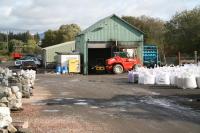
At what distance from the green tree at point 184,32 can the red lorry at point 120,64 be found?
13.6m

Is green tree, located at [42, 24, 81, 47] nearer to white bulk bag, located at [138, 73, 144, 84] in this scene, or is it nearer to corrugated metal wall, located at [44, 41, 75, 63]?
corrugated metal wall, located at [44, 41, 75, 63]

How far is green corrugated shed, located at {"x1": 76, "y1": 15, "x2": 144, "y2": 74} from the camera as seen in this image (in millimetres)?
51375

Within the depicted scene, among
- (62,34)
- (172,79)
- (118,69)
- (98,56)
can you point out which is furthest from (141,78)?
(62,34)

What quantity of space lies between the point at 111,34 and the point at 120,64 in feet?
14.1

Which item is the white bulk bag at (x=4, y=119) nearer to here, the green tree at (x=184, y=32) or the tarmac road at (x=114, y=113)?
the tarmac road at (x=114, y=113)

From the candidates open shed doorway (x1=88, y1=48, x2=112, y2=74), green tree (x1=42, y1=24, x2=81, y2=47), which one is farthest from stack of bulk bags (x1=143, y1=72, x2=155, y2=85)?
green tree (x1=42, y1=24, x2=81, y2=47)

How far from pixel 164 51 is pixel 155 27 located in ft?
50.9

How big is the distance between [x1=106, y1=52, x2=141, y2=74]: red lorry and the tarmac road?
82.3 feet

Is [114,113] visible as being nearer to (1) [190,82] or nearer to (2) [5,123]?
(2) [5,123]

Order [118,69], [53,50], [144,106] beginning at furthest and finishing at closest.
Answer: [53,50]
[118,69]
[144,106]

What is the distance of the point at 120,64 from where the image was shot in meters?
49.1

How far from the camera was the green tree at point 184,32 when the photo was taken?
61.2m

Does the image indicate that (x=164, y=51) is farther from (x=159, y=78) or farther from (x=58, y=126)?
(x=58, y=126)

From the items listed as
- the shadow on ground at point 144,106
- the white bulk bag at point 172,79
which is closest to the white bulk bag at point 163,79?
the white bulk bag at point 172,79
